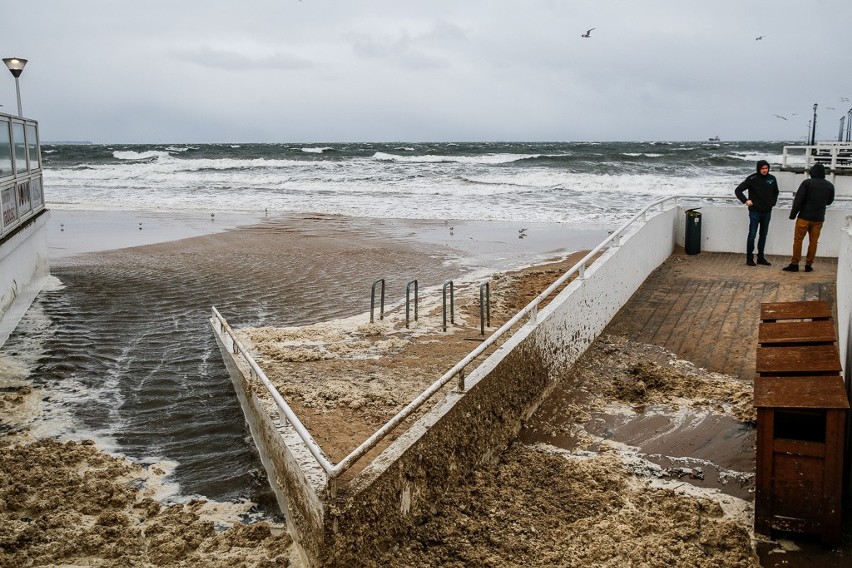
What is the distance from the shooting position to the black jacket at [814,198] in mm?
10406

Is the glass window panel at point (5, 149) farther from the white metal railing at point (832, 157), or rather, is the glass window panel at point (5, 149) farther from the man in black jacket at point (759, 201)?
the white metal railing at point (832, 157)

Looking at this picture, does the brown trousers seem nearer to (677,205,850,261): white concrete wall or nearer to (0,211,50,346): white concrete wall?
(677,205,850,261): white concrete wall

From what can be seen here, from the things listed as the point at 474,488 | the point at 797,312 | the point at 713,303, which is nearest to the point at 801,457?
the point at 797,312

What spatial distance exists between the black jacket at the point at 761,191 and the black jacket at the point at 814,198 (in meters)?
0.92

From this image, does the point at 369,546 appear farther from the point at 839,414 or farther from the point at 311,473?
the point at 839,414

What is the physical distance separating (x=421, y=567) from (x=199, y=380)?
15.2ft

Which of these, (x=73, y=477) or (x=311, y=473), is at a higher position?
(x=311, y=473)

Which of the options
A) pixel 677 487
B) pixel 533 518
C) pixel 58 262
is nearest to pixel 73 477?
pixel 533 518

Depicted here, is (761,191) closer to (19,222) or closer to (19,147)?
(19,222)

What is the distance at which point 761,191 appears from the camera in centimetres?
1156

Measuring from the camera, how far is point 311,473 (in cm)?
442

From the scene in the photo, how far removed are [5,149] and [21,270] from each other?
1831mm

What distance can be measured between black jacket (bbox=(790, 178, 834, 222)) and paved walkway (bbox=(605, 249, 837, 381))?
3.04 feet

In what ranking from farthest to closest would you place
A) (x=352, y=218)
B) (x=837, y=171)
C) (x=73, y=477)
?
(x=352, y=218)
(x=837, y=171)
(x=73, y=477)
